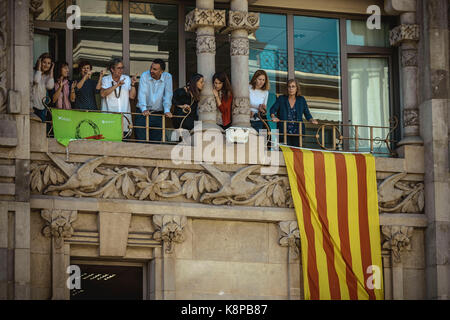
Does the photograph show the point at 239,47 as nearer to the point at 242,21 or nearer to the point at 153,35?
the point at 242,21

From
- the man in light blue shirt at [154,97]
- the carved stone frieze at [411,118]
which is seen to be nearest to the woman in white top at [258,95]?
the man in light blue shirt at [154,97]

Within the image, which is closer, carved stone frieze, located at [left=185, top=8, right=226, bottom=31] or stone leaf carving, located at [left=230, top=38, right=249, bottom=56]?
carved stone frieze, located at [left=185, top=8, right=226, bottom=31]

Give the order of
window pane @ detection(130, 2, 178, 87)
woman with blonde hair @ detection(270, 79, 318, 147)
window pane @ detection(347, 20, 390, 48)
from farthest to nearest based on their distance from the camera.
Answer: window pane @ detection(347, 20, 390, 48) → window pane @ detection(130, 2, 178, 87) → woman with blonde hair @ detection(270, 79, 318, 147)

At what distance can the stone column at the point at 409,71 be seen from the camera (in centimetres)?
2641

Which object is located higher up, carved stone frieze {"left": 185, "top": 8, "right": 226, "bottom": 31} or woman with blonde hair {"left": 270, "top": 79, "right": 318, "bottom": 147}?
carved stone frieze {"left": 185, "top": 8, "right": 226, "bottom": 31}

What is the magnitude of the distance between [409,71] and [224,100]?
12.3ft

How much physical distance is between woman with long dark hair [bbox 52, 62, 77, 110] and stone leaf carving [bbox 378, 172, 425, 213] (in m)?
5.94

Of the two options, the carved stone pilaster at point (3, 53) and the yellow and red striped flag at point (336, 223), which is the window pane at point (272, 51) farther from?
the carved stone pilaster at point (3, 53)

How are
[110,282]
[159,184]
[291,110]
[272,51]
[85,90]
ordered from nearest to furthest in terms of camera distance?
[159,184] → [85,90] → [291,110] → [272,51] → [110,282]

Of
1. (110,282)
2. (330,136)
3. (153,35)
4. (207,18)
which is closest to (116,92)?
(153,35)

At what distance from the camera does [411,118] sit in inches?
1040

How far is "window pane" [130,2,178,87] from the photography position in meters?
26.3

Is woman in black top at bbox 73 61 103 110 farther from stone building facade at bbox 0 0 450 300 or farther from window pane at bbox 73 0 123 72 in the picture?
stone building facade at bbox 0 0 450 300

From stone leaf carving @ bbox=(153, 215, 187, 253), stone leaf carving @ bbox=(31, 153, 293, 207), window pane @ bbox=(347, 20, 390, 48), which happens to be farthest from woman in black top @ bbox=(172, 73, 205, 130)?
window pane @ bbox=(347, 20, 390, 48)
